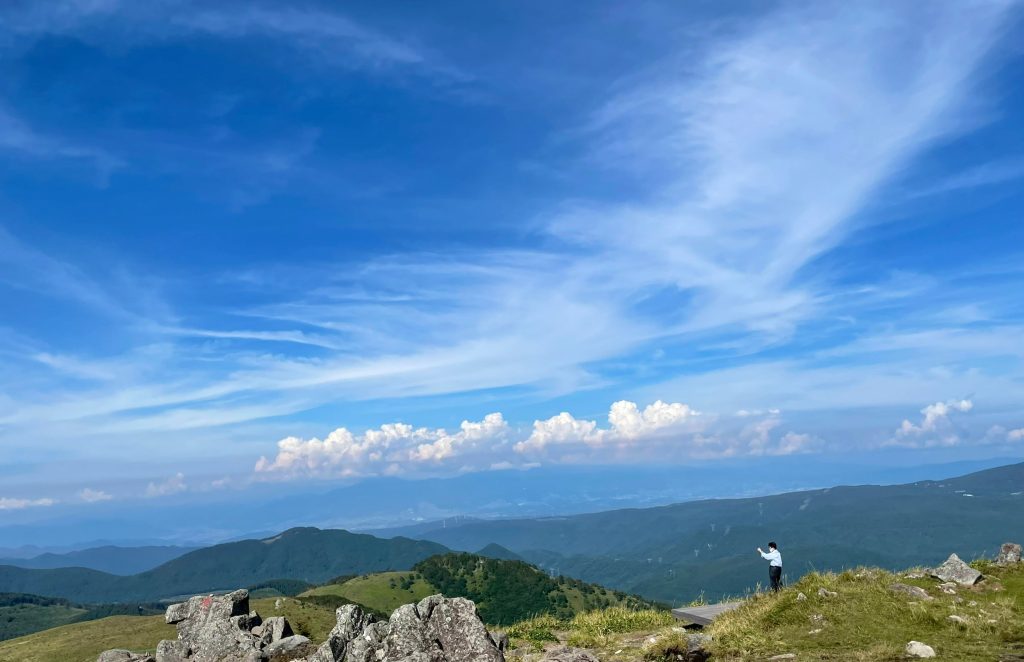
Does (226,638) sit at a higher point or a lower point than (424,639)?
lower

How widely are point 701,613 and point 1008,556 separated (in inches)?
682

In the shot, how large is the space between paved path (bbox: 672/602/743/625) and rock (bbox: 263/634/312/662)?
53.3 ft

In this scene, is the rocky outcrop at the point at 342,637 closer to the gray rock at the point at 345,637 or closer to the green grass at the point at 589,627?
the gray rock at the point at 345,637

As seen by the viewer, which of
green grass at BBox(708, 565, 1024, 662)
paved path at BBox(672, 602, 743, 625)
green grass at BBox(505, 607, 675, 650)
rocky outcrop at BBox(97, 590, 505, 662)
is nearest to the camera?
rocky outcrop at BBox(97, 590, 505, 662)

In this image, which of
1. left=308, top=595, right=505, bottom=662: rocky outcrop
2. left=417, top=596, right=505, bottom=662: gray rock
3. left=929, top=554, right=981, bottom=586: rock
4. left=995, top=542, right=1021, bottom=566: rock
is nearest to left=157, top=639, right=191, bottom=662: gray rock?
left=308, top=595, right=505, bottom=662: rocky outcrop

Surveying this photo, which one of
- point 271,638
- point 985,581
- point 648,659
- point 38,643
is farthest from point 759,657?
point 38,643

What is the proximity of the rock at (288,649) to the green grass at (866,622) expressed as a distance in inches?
599

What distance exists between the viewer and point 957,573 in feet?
102

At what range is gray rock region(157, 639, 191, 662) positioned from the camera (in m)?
26.5

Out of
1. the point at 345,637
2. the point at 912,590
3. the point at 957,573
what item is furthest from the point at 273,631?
the point at 957,573

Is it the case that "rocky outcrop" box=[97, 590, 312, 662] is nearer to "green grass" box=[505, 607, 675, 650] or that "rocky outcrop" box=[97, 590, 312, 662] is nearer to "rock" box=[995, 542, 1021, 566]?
"green grass" box=[505, 607, 675, 650]

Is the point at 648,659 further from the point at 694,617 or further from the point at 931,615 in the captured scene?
the point at 931,615

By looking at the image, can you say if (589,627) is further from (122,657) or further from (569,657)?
(122,657)

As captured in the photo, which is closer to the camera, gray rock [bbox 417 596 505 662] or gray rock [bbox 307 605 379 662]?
gray rock [bbox 417 596 505 662]
